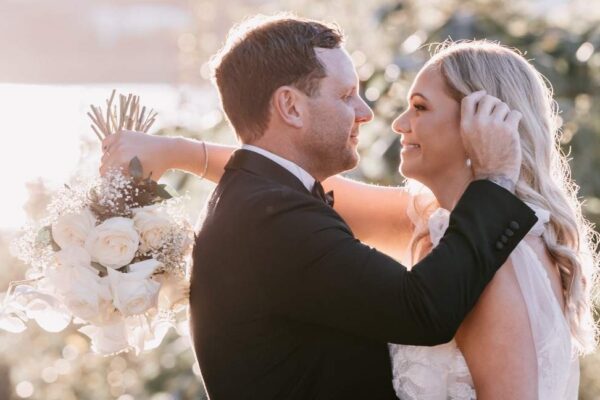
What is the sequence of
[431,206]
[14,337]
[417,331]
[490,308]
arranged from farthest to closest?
[14,337], [431,206], [490,308], [417,331]

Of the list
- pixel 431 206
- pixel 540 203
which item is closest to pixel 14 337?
pixel 431 206

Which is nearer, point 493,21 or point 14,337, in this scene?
point 493,21

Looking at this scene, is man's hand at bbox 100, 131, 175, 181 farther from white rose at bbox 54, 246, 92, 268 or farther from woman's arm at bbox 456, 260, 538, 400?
woman's arm at bbox 456, 260, 538, 400

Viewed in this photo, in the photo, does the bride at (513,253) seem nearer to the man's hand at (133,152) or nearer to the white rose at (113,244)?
the man's hand at (133,152)

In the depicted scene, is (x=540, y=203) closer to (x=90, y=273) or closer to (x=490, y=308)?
(x=490, y=308)

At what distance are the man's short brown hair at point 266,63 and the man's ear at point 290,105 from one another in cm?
2

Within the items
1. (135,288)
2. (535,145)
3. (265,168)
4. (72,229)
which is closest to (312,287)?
(265,168)

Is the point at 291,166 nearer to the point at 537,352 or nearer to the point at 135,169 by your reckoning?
the point at 135,169

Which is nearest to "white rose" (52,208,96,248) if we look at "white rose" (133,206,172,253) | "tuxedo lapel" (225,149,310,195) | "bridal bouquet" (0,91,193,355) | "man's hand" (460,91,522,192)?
"bridal bouquet" (0,91,193,355)

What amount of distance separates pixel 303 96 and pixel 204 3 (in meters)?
9.37

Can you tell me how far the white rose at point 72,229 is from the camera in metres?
3.11

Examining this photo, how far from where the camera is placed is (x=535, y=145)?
3.23m

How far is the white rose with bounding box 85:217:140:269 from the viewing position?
10.1 feet

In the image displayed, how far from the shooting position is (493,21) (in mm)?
5844
